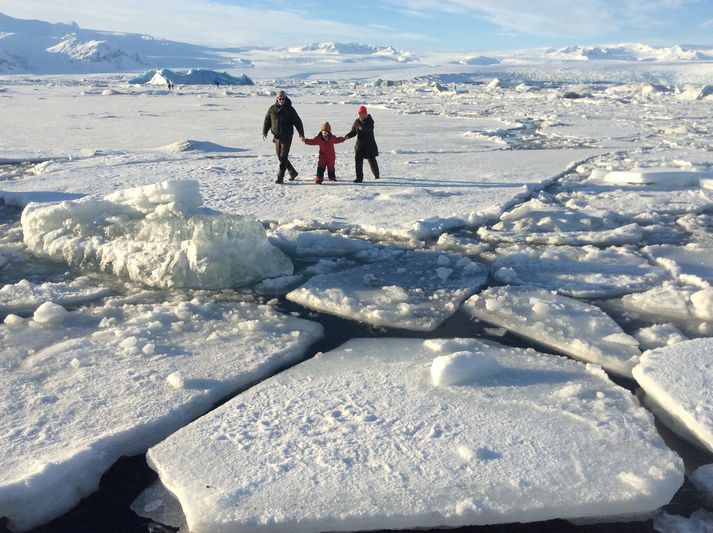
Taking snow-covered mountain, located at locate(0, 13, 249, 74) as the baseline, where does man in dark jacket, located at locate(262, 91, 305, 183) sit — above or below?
below

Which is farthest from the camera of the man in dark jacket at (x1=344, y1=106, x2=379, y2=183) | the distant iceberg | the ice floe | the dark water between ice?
the distant iceberg

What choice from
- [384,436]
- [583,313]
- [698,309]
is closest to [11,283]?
[384,436]

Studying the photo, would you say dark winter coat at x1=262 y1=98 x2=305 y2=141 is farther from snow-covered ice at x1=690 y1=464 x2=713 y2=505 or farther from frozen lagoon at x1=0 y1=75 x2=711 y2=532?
snow-covered ice at x1=690 y1=464 x2=713 y2=505

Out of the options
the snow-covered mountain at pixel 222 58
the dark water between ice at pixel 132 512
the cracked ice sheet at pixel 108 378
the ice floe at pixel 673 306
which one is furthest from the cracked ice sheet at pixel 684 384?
the snow-covered mountain at pixel 222 58

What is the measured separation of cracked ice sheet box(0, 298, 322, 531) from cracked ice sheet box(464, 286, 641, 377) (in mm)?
1169

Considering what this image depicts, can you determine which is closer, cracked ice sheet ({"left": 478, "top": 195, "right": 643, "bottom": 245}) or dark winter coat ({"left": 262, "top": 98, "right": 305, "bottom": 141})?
cracked ice sheet ({"left": 478, "top": 195, "right": 643, "bottom": 245})

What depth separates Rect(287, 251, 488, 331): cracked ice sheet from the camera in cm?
361

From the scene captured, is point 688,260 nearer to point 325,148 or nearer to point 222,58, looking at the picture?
point 325,148

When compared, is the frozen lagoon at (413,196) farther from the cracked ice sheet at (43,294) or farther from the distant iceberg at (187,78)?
the distant iceberg at (187,78)

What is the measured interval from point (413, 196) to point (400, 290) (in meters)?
2.78

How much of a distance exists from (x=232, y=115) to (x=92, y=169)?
38.1 feet

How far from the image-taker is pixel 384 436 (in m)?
2.33

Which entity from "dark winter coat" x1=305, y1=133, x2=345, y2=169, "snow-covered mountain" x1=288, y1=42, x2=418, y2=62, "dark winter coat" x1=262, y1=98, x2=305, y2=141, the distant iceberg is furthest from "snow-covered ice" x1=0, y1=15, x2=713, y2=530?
"snow-covered mountain" x1=288, y1=42, x2=418, y2=62

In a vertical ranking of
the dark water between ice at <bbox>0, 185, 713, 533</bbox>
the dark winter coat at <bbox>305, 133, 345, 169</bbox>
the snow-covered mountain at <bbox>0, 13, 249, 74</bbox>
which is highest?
the snow-covered mountain at <bbox>0, 13, 249, 74</bbox>
